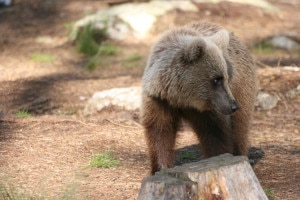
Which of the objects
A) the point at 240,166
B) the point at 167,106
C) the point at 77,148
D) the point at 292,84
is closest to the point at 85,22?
the point at 292,84

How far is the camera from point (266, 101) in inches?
346

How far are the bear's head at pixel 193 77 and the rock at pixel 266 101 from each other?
10.8ft

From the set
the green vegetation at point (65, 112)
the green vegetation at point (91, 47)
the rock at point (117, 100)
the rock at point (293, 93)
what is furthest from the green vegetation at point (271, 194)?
the green vegetation at point (91, 47)

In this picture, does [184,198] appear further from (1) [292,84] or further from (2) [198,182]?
(1) [292,84]

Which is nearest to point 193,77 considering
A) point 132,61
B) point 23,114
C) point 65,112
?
point 23,114

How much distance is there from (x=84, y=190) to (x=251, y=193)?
175 cm

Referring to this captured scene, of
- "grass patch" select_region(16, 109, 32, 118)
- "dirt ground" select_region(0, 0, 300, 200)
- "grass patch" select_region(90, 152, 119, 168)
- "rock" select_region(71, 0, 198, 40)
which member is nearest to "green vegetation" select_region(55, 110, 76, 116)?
"dirt ground" select_region(0, 0, 300, 200)

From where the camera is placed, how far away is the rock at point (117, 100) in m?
8.56

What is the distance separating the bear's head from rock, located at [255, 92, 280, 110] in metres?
3.28

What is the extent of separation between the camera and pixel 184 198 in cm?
403

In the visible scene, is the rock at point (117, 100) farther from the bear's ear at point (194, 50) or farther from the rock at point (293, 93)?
the bear's ear at point (194, 50)

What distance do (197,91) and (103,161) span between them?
130 centimetres

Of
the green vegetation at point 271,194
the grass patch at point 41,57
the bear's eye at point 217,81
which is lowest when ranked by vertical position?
the grass patch at point 41,57

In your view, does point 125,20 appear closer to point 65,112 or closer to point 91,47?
point 91,47
